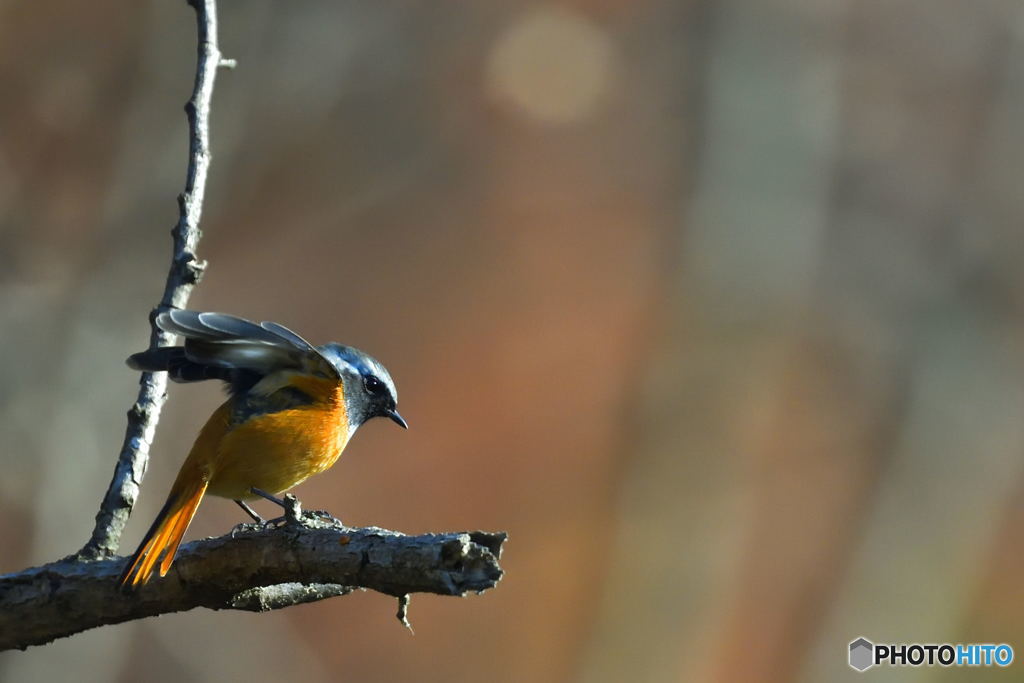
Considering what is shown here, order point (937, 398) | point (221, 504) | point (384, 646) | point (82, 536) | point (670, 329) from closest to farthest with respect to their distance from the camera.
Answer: point (82, 536) < point (937, 398) < point (221, 504) < point (384, 646) < point (670, 329)

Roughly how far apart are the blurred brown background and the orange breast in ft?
10.9

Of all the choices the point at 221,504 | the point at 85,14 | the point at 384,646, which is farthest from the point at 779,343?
the point at 85,14

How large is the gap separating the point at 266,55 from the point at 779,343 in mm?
4828

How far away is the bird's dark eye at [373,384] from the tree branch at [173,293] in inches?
36.3

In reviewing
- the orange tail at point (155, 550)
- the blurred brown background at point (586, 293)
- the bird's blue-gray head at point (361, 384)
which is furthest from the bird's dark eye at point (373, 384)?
the blurred brown background at point (586, 293)

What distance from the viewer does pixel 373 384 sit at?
3.84 metres

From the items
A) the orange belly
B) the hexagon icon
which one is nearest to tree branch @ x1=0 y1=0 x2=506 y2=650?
the orange belly

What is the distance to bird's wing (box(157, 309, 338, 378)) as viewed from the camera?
268 cm

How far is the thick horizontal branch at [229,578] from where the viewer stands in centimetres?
214

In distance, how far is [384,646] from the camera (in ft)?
24.7

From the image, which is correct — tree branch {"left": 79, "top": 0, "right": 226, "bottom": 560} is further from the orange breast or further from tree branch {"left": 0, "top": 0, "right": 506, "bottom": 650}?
the orange breast

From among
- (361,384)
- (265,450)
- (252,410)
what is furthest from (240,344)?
(361,384)

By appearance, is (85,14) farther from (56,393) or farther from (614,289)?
(614,289)

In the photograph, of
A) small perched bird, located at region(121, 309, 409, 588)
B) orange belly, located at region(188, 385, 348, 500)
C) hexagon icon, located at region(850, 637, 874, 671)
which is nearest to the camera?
small perched bird, located at region(121, 309, 409, 588)
